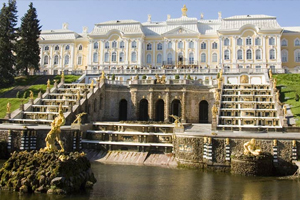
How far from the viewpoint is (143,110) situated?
49625 mm

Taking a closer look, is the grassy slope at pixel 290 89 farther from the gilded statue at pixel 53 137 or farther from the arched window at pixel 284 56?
the gilded statue at pixel 53 137

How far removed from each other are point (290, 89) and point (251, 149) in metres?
24.7

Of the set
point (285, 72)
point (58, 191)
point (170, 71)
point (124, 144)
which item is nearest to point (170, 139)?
point (124, 144)

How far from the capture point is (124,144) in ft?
116

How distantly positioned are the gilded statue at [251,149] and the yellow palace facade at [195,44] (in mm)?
46270

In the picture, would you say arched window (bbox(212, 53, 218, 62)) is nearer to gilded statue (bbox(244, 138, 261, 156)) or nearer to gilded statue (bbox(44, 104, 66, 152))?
gilded statue (bbox(244, 138, 261, 156))

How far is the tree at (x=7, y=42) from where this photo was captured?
203 ft

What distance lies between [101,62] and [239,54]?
107 ft

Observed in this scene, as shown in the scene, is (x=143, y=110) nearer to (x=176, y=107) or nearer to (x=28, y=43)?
(x=176, y=107)

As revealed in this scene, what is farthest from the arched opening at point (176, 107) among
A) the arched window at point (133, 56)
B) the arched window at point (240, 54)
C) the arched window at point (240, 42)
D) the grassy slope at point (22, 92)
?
the arched window at point (240, 42)

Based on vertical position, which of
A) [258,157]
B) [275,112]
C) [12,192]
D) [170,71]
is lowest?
[12,192]

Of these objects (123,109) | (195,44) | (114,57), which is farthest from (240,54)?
(123,109)

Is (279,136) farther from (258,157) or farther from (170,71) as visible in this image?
(170,71)

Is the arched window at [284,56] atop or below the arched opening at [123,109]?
atop
